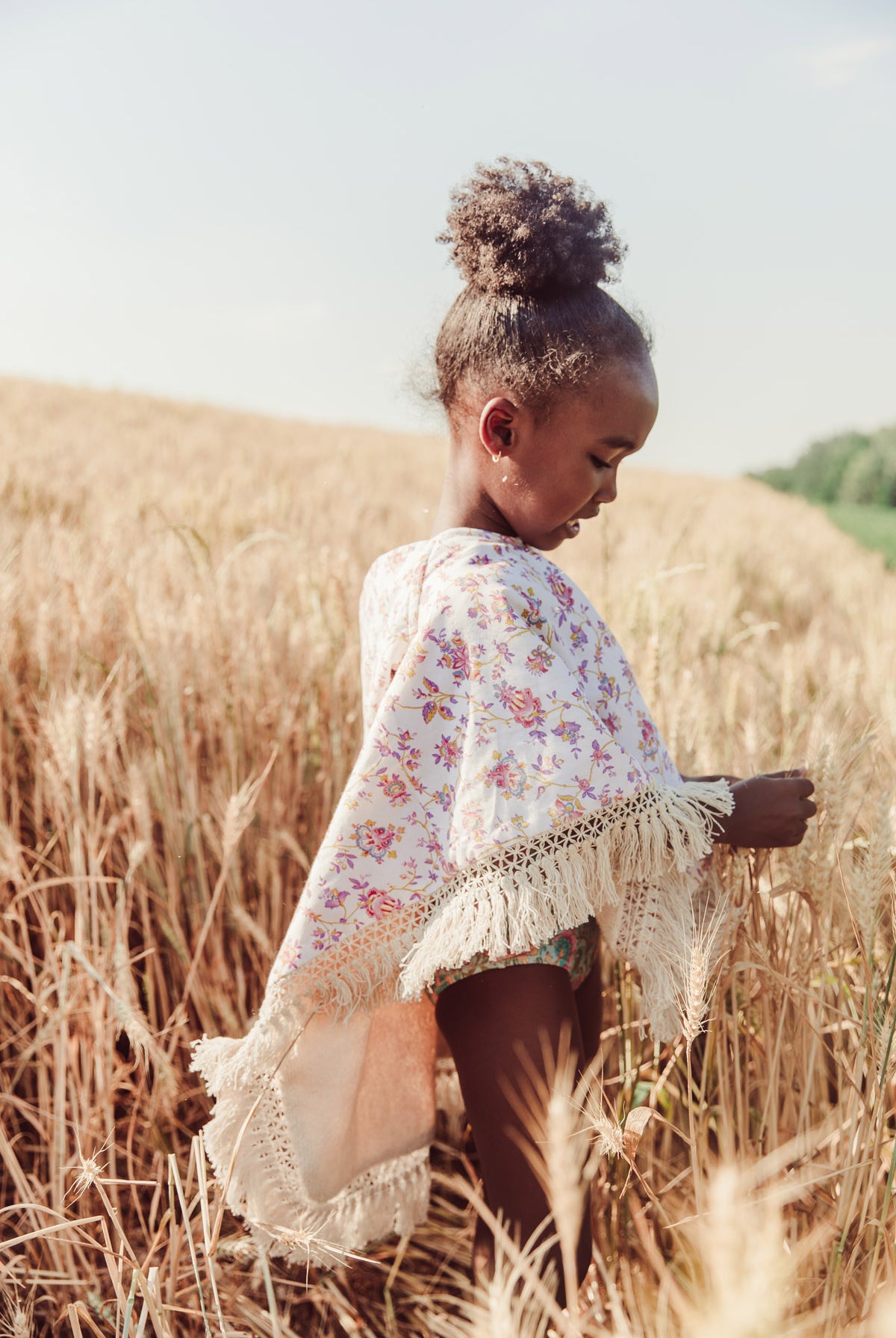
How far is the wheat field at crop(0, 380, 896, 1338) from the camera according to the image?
0.87 meters

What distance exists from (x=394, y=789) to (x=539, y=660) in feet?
0.69

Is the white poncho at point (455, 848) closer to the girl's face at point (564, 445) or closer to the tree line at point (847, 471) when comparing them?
the girl's face at point (564, 445)

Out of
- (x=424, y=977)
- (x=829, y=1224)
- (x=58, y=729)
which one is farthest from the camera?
(x=58, y=729)

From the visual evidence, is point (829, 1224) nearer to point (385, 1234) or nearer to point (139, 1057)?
point (385, 1234)

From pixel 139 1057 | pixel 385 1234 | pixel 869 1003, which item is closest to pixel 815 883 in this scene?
pixel 869 1003

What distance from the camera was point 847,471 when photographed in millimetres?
36531

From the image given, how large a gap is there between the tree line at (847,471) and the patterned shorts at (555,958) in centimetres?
3343

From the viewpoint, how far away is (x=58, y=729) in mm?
1332

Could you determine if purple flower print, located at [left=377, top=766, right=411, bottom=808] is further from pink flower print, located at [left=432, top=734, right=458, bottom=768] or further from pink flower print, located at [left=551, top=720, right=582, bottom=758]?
pink flower print, located at [left=551, top=720, right=582, bottom=758]

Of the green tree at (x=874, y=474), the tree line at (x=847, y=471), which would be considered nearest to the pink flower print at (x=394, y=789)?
the tree line at (x=847, y=471)

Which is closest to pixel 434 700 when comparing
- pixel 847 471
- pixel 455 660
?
pixel 455 660

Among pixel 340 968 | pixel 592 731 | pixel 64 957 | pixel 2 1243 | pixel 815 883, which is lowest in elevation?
pixel 2 1243

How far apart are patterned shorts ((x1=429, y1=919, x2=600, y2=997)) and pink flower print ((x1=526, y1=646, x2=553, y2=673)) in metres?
0.26

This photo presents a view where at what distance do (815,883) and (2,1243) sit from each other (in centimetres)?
88
